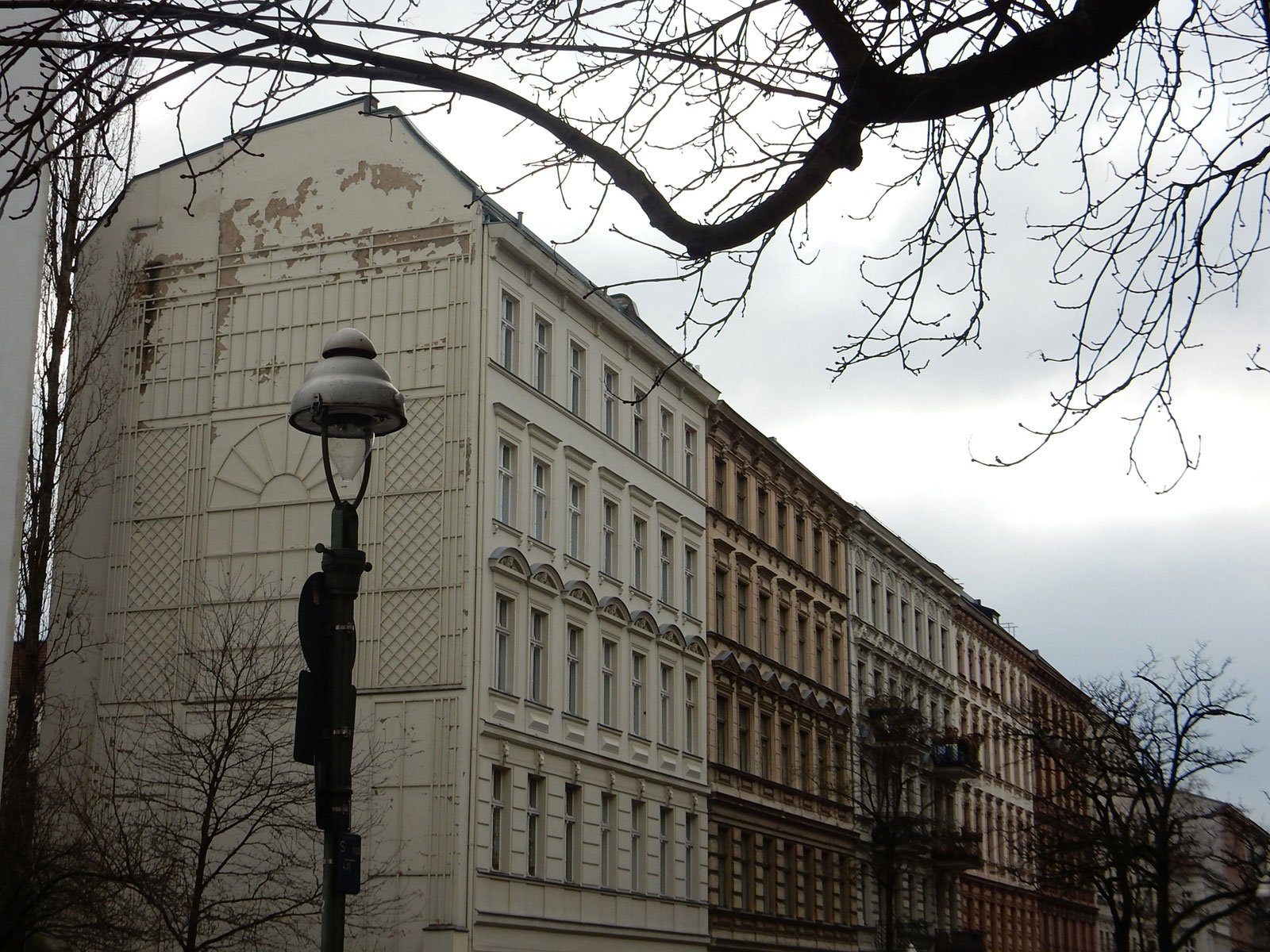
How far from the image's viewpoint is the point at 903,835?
50.7m

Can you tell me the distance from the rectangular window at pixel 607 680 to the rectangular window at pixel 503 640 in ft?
14.9

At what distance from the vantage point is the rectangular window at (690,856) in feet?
135

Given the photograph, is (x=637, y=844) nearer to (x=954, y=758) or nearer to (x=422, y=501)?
(x=422, y=501)

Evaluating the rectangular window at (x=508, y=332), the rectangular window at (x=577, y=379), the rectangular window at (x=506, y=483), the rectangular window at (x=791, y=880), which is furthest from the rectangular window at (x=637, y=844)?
the rectangular window at (x=791, y=880)

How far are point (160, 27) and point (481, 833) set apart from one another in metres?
25.6

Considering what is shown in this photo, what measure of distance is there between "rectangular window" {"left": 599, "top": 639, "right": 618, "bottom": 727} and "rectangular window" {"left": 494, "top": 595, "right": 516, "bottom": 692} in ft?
14.9

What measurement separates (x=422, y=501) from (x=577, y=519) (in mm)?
5438

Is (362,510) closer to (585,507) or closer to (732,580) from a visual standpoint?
(585,507)

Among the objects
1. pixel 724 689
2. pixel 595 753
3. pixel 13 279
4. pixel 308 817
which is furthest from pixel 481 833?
pixel 13 279

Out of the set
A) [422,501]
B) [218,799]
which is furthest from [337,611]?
[422,501]

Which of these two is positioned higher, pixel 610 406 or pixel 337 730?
pixel 610 406

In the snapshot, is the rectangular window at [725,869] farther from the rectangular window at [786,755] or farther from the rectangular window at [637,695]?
the rectangular window at [637,695]

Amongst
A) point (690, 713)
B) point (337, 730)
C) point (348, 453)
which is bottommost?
point (337, 730)

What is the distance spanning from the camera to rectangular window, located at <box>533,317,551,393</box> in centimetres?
3600
